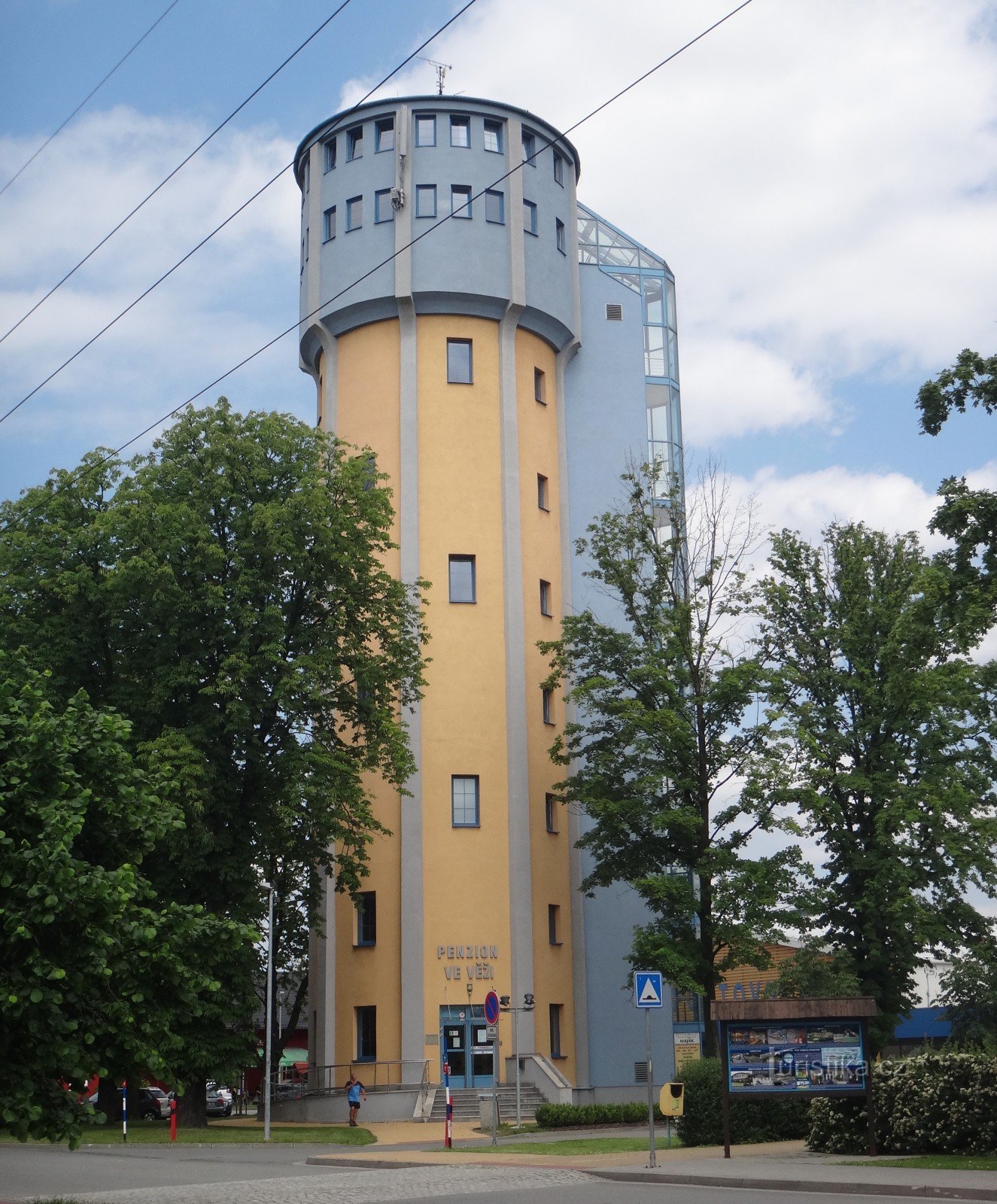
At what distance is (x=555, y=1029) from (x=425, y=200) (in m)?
28.5

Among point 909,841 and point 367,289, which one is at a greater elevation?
point 367,289

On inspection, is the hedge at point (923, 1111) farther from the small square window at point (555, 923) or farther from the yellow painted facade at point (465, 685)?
the small square window at point (555, 923)

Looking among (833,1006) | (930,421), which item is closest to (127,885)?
(833,1006)

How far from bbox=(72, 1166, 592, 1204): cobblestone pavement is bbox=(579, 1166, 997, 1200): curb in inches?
28.7

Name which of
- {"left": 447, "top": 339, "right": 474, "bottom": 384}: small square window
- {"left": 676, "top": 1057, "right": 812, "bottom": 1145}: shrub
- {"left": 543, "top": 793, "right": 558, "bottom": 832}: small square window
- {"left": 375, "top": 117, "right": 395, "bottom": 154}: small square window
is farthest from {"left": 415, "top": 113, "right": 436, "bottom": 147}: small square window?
{"left": 676, "top": 1057, "right": 812, "bottom": 1145}: shrub

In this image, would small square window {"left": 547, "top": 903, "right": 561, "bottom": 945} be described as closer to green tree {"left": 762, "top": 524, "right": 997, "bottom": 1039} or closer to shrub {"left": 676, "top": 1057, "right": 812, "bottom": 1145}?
green tree {"left": 762, "top": 524, "right": 997, "bottom": 1039}

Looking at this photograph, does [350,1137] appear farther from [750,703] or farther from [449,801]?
[750,703]

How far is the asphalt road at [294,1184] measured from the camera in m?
17.2

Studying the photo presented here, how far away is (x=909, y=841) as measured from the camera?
1483 inches

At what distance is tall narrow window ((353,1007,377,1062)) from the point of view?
4466 centimetres

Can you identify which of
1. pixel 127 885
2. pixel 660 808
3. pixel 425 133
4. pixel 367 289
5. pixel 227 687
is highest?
pixel 425 133

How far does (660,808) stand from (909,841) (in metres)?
6.97

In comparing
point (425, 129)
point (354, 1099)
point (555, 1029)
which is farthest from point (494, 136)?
point (354, 1099)

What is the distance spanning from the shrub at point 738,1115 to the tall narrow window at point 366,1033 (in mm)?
19788
